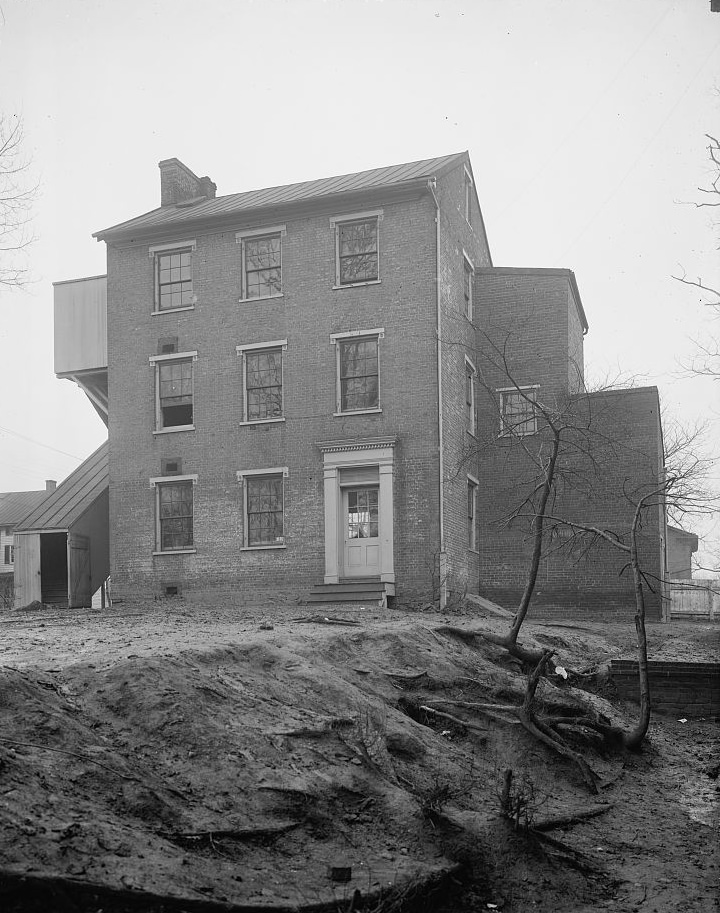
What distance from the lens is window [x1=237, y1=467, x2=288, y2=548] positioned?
23.4 metres

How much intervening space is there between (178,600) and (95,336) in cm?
804

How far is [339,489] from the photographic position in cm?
2294

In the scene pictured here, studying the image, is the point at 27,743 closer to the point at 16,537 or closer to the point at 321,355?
the point at 321,355

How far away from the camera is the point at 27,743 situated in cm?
751

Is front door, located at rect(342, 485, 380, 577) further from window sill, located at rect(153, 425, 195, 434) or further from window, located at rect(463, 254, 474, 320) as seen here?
window, located at rect(463, 254, 474, 320)

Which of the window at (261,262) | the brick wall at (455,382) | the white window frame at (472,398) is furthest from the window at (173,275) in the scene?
the white window frame at (472,398)

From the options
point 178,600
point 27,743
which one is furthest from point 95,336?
point 27,743

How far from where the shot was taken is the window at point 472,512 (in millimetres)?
25028

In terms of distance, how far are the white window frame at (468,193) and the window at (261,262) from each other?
5.40 m

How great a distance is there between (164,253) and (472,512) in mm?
10593

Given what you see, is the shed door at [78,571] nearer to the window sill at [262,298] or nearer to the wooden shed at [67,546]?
the wooden shed at [67,546]

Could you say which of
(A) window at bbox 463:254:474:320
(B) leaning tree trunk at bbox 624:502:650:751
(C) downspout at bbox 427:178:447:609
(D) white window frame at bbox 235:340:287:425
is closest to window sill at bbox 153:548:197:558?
(D) white window frame at bbox 235:340:287:425

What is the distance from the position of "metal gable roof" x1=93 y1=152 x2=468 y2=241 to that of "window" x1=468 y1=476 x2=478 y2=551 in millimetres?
7783

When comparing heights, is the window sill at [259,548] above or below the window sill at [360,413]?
below
